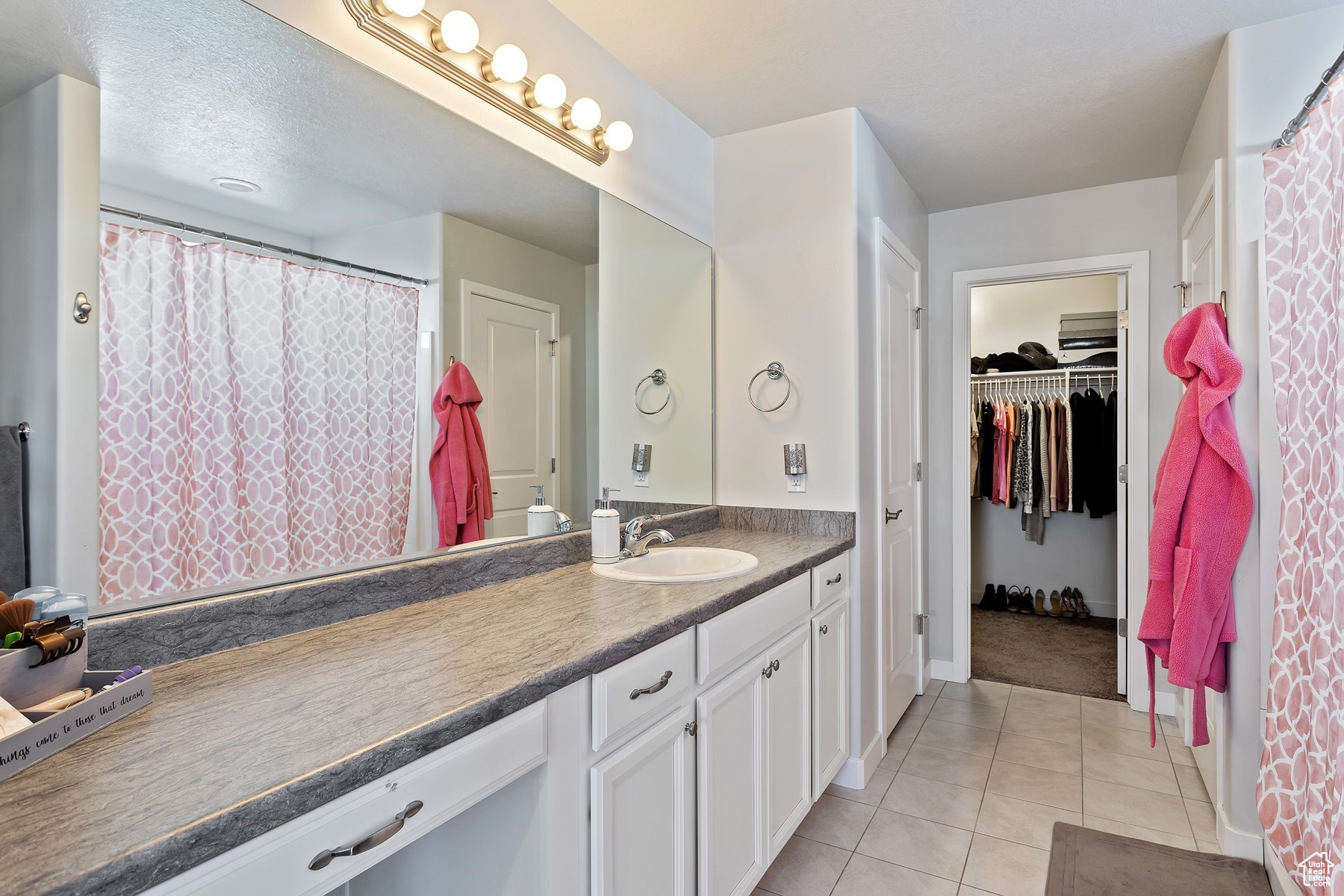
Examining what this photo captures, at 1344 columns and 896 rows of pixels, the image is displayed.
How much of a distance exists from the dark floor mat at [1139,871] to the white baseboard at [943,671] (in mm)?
1412

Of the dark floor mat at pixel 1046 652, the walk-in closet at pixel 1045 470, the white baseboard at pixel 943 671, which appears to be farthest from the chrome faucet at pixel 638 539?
the walk-in closet at pixel 1045 470

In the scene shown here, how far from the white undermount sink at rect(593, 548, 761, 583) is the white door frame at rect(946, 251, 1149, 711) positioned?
6.27 feet

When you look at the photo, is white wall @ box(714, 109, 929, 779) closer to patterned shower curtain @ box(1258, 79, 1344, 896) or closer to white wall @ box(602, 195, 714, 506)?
white wall @ box(602, 195, 714, 506)

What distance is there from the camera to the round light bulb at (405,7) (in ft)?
4.66

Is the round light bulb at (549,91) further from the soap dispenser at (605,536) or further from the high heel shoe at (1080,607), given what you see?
the high heel shoe at (1080,607)

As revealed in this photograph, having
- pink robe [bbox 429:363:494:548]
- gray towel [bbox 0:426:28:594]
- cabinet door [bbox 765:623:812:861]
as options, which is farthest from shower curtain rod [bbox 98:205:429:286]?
cabinet door [bbox 765:623:812:861]

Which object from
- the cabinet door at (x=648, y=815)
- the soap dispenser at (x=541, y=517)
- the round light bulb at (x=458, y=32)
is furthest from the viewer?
the soap dispenser at (x=541, y=517)

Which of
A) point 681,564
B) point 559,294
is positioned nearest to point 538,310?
point 559,294

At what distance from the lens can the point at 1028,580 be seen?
4.96 m

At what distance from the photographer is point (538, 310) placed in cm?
198

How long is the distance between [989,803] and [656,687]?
1.71 metres

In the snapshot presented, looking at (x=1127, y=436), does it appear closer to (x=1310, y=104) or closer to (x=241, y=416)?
(x=1310, y=104)

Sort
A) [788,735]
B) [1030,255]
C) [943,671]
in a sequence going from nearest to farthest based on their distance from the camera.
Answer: [788,735], [1030,255], [943,671]

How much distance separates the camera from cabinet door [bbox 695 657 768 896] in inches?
59.8
